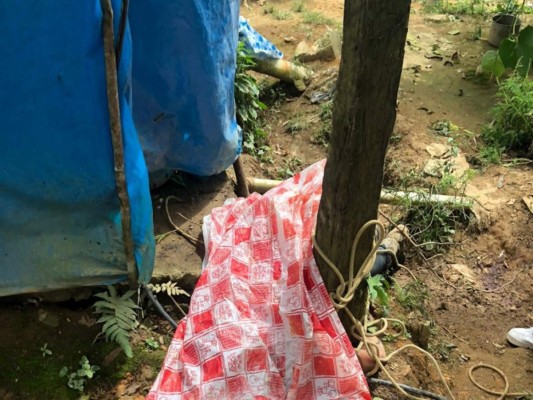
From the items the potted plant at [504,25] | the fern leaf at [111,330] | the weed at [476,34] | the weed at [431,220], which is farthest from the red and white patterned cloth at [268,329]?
the weed at [476,34]

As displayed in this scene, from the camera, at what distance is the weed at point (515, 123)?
177 inches

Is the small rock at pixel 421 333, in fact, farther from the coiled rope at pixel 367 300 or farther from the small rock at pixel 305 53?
the small rock at pixel 305 53

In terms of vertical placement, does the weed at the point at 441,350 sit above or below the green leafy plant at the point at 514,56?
below

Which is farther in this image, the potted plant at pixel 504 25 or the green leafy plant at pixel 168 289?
the potted plant at pixel 504 25

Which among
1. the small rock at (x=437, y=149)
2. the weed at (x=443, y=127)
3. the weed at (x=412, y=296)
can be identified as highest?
the weed at (x=443, y=127)

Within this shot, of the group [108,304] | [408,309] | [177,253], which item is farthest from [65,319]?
[408,309]

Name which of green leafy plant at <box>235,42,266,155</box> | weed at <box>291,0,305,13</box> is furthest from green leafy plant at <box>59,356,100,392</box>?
weed at <box>291,0,305,13</box>

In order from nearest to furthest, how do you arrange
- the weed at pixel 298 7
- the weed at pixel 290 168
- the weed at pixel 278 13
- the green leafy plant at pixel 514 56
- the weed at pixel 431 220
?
the weed at pixel 431 220 < the weed at pixel 290 168 < the green leafy plant at pixel 514 56 < the weed at pixel 278 13 < the weed at pixel 298 7

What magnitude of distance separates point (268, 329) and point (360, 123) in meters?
1.04

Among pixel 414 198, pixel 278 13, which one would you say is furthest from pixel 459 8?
pixel 414 198

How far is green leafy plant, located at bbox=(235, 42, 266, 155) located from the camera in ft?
14.0

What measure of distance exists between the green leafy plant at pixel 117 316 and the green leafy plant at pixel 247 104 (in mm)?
1952

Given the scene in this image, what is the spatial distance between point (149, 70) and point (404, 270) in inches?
76.0

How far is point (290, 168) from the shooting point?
15.1 ft
